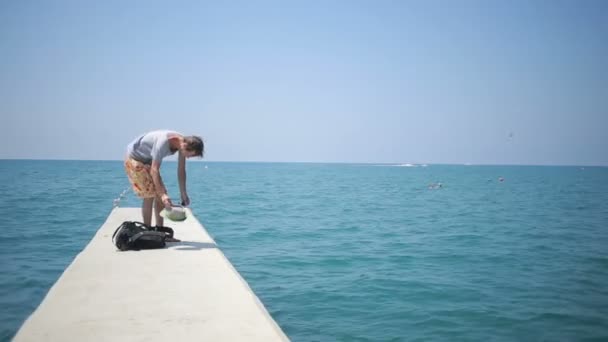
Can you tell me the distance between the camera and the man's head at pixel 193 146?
5.61 m

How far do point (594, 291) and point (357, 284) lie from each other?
13.8 feet

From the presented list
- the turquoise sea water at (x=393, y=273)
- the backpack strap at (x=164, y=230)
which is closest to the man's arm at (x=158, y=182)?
the backpack strap at (x=164, y=230)

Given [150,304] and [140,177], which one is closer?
[150,304]

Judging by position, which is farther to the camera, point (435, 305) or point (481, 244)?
point (481, 244)

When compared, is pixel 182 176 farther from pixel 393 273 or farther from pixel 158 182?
pixel 393 273

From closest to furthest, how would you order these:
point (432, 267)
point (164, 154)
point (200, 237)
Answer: point (164, 154) → point (200, 237) → point (432, 267)

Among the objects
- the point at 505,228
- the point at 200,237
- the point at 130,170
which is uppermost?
the point at 130,170

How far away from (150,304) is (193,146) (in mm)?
2745

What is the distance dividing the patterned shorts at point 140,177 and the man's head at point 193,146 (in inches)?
28.6

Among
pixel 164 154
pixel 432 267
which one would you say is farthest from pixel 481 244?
pixel 164 154

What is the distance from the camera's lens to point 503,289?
700 cm

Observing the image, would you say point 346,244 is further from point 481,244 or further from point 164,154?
point 164,154

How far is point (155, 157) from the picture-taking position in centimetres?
552

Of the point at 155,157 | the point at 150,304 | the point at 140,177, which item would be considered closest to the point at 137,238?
the point at 140,177
